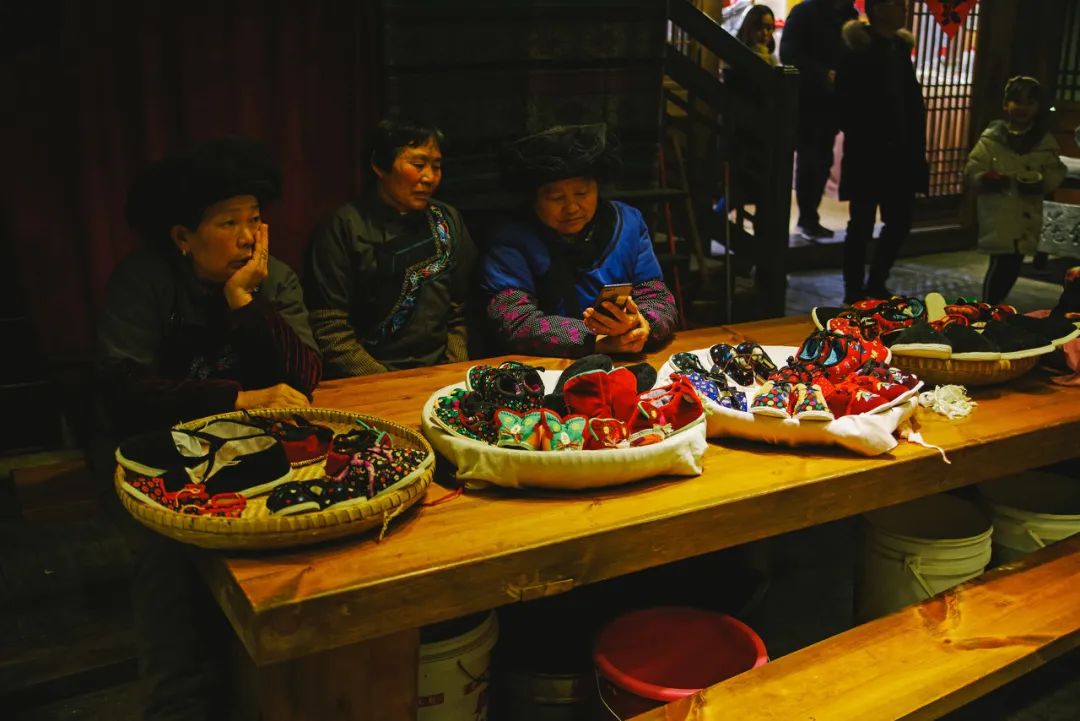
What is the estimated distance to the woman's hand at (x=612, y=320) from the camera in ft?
10.8

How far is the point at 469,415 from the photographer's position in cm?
249

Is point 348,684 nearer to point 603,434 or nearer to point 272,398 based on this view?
point 603,434

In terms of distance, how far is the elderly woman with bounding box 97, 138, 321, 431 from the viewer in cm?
→ 276

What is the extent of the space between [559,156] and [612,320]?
64 cm

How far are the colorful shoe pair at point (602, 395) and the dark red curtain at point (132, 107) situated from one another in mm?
1996

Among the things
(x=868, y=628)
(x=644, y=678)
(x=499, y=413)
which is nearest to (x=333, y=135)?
(x=499, y=413)

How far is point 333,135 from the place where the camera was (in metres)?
4.12

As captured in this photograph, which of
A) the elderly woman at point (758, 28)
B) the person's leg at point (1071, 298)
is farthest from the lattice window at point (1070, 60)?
the person's leg at point (1071, 298)

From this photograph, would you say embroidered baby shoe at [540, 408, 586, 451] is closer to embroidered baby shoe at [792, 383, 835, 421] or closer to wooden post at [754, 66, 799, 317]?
embroidered baby shoe at [792, 383, 835, 421]

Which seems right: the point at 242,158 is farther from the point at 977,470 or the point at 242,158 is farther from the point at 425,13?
the point at 977,470

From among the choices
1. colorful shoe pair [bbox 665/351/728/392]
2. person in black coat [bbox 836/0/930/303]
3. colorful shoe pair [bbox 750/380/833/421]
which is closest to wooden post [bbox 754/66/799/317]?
person in black coat [bbox 836/0/930/303]

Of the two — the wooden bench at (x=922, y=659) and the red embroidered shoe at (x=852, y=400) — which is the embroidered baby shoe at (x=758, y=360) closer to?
the red embroidered shoe at (x=852, y=400)

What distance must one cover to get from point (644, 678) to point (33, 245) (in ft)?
8.47

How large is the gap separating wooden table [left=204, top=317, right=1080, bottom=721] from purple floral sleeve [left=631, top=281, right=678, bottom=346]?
2.78ft
